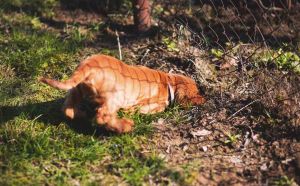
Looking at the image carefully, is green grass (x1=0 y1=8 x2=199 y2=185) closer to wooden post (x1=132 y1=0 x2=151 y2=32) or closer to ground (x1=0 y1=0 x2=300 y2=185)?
ground (x1=0 y1=0 x2=300 y2=185)

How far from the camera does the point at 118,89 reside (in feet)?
14.3

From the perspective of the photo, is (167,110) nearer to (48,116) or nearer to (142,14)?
(48,116)

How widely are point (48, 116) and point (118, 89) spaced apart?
835 mm

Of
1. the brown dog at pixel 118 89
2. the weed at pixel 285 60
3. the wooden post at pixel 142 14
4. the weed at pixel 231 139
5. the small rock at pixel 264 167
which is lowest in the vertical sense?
the small rock at pixel 264 167

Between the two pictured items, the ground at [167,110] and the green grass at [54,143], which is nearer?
the green grass at [54,143]

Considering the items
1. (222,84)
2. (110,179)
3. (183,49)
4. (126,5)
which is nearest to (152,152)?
(110,179)

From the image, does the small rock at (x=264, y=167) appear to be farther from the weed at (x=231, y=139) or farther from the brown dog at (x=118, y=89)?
the brown dog at (x=118, y=89)

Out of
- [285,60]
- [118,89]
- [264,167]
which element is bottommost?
[264,167]

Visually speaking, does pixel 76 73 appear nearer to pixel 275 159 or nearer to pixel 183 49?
pixel 275 159

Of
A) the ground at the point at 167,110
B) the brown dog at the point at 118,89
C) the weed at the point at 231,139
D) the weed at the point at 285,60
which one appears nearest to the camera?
the brown dog at the point at 118,89

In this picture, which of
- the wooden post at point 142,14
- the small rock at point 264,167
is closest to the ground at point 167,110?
the small rock at point 264,167

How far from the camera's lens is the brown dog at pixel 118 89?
4.11 metres

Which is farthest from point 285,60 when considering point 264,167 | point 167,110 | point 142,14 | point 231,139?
point 142,14

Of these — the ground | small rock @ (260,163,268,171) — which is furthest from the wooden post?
small rock @ (260,163,268,171)
